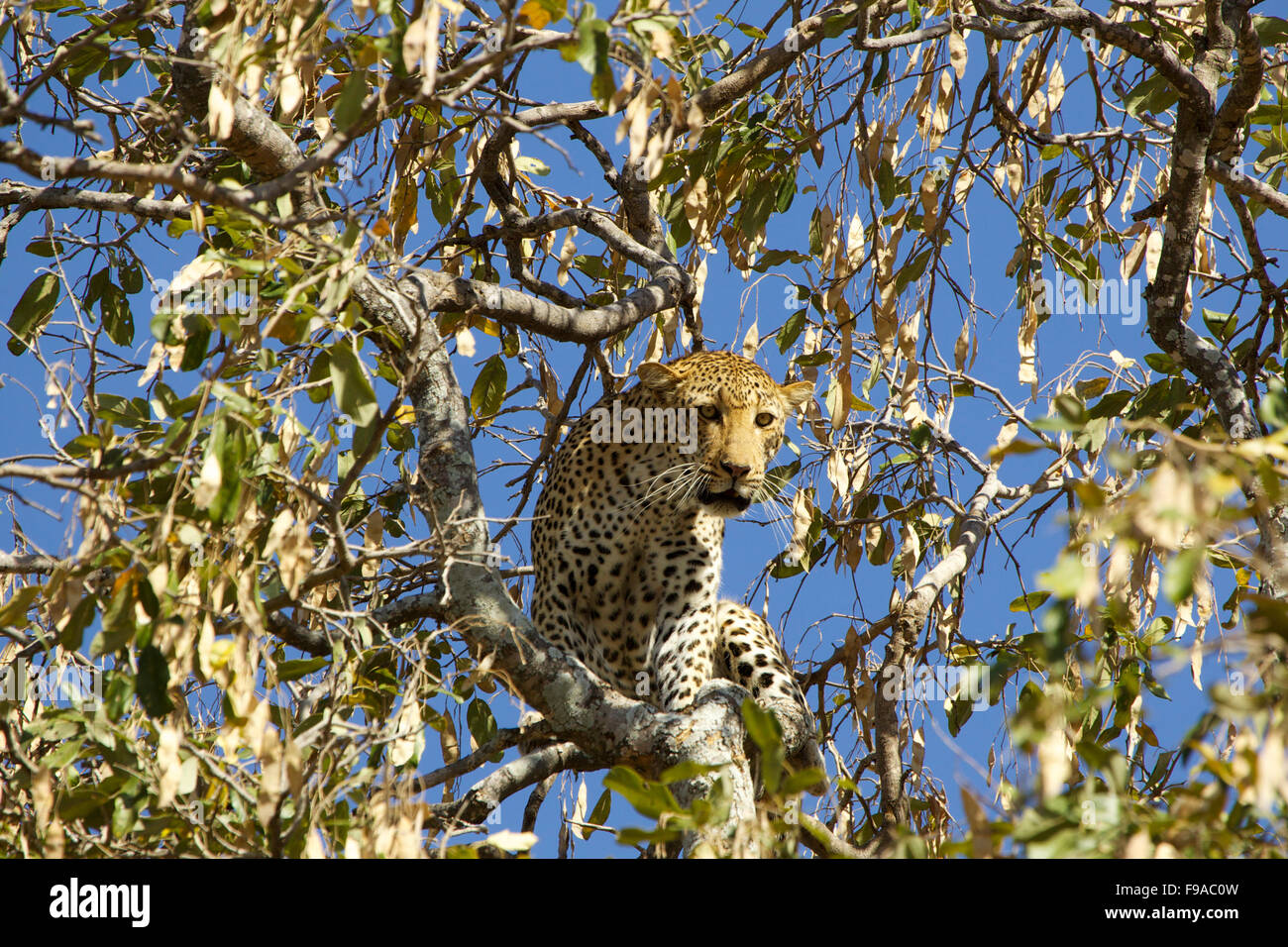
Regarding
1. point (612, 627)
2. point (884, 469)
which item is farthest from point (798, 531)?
point (612, 627)

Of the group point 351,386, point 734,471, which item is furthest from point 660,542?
point 351,386

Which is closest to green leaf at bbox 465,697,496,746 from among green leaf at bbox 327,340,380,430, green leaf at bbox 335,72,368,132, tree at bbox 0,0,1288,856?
tree at bbox 0,0,1288,856

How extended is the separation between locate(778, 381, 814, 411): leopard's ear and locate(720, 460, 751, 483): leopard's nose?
2.52 ft

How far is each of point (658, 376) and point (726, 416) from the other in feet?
1.13

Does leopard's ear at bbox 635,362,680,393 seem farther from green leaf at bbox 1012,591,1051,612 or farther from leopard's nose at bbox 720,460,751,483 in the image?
green leaf at bbox 1012,591,1051,612

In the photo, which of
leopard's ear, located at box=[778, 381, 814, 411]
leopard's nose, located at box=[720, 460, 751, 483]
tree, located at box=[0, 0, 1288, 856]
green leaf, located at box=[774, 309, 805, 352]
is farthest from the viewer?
leopard's ear, located at box=[778, 381, 814, 411]

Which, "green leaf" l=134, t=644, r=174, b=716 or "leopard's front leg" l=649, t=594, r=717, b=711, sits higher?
"leopard's front leg" l=649, t=594, r=717, b=711

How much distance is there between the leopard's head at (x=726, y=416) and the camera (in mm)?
5195

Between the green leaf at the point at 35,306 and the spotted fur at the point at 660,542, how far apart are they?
2168 mm

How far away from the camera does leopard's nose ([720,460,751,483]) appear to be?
5.17 metres

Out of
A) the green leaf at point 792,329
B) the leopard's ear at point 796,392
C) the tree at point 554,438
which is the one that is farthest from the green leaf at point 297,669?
the leopard's ear at point 796,392

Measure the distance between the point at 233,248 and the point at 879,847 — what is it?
2476 millimetres

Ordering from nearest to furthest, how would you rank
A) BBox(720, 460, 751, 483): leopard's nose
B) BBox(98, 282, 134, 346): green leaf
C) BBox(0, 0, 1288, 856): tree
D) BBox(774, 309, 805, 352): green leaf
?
BBox(0, 0, 1288, 856): tree → BBox(98, 282, 134, 346): green leaf → BBox(774, 309, 805, 352): green leaf → BBox(720, 460, 751, 483): leopard's nose

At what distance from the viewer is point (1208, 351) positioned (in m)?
3.87
